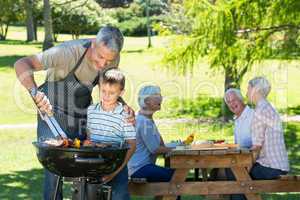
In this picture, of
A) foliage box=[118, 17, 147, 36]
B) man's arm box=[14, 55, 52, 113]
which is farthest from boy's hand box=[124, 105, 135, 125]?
foliage box=[118, 17, 147, 36]

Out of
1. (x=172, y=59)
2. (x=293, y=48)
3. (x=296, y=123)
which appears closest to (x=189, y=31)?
(x=172, y=59)

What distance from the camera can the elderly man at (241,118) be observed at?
19.7 ft

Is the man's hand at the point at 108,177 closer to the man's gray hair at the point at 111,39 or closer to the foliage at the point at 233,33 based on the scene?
the man's gray hair at the point at 111,39

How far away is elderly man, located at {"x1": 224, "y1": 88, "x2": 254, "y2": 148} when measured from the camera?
6020 millimetres

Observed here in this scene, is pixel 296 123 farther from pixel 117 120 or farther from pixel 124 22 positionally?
pixel 124 22

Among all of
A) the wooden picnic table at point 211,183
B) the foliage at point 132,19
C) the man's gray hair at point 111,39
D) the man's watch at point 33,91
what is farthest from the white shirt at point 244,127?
the foliage at point 132,19

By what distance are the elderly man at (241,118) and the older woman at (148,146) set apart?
66cm

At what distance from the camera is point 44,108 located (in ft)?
14.4

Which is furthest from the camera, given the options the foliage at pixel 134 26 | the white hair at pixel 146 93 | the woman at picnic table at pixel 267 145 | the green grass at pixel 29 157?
the foliage at pixel 134 26

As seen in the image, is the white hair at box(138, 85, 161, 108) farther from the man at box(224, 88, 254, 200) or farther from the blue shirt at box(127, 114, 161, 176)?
the man at box(224, 88, 254, 200)

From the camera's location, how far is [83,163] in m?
4.19

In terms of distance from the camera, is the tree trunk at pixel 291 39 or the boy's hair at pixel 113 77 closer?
the boy's hair at pixel 113 77

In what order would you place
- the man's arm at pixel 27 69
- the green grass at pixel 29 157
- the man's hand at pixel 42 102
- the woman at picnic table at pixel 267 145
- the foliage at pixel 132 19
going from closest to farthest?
1. the man's hand at pixel 42 102
2. the man's arm at pixel 27 69
3. the woman at picnic table at pixel 267 145
4. the green grass at pixel 29 157
5. the foliage at pixel 132 19

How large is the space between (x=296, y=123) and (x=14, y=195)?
27.1ft
